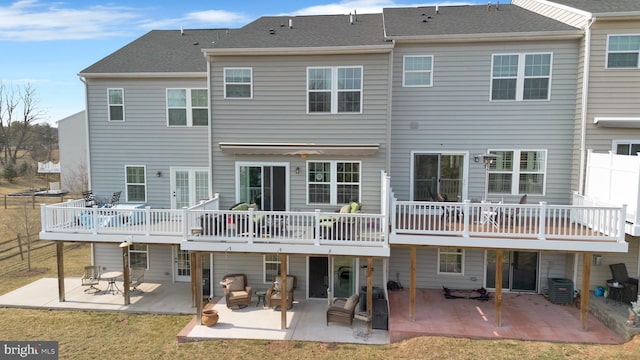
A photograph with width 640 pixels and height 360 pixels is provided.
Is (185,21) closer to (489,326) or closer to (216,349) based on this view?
(216,349)

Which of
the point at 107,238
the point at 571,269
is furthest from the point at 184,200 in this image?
the point at 571,269

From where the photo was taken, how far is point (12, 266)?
16031mm

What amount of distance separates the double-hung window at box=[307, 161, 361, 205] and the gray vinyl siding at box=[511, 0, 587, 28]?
8.06 m

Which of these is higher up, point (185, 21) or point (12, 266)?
point (185, 21)

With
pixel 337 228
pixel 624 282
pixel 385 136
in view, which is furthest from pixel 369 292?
pixel 624 282

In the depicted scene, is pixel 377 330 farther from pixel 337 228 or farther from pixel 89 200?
pixel 89 200

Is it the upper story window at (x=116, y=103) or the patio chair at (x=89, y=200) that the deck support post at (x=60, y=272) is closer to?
the patio chair at (x=89, y=200)

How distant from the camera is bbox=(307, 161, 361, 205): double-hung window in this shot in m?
12.4

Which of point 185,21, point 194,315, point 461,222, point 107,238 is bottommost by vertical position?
point 194,315

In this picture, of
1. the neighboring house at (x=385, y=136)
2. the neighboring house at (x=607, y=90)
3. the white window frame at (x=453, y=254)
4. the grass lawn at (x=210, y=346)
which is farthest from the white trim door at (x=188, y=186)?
the neighboring house at (x=607, y=90)

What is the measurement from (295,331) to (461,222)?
5744 millimetres

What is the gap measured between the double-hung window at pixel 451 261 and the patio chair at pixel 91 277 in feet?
40.1

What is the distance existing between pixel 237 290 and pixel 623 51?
14.0 m

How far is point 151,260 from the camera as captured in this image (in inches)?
571
